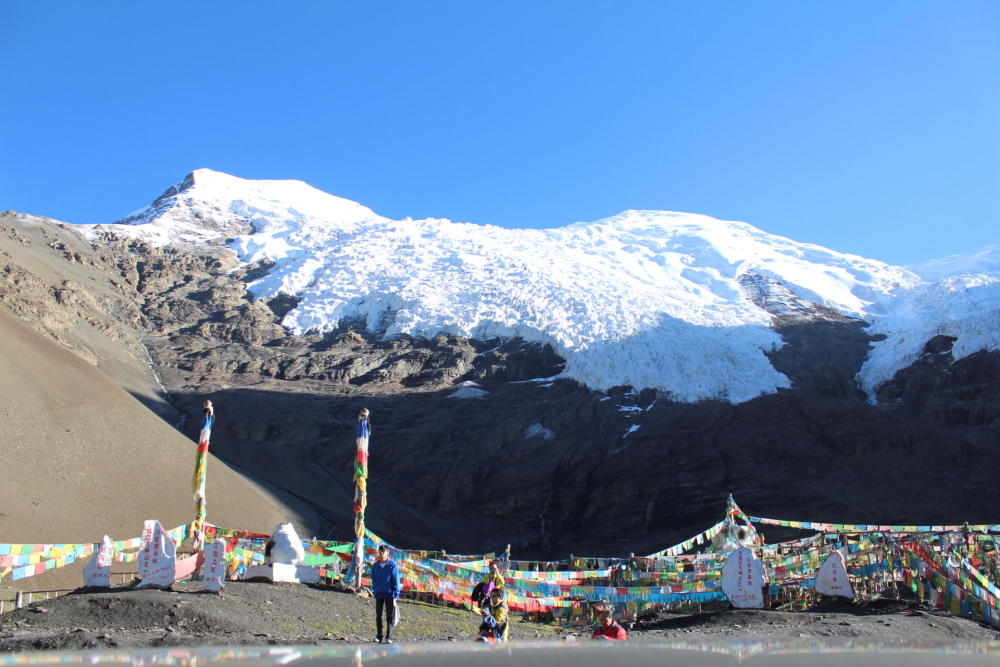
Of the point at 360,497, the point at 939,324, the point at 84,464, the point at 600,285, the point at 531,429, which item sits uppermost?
the point at 600,285

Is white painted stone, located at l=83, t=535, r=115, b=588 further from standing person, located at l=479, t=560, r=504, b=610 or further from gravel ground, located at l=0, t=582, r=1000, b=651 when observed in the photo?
standing person, located at l=479, t=560, r=504, b=610

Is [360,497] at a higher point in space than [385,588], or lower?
higher

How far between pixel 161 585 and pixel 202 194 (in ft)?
388

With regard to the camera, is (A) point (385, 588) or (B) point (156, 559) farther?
(B) point (156, 559)

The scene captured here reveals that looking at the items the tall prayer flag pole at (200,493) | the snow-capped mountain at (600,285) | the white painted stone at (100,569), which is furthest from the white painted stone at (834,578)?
the snow-capped mountain at (600,285)

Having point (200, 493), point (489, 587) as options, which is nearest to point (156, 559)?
point (200, 493)

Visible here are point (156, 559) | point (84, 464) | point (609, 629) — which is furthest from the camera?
point (84, 464)

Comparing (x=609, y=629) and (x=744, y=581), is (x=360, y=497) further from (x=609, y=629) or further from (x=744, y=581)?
(x=744, y=581)

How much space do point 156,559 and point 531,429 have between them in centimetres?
5486

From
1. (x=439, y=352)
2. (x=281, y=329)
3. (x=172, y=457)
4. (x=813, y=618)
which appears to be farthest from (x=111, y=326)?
(x=813, y=618)

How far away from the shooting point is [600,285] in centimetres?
9456

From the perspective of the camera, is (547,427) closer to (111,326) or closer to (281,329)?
(281,329)

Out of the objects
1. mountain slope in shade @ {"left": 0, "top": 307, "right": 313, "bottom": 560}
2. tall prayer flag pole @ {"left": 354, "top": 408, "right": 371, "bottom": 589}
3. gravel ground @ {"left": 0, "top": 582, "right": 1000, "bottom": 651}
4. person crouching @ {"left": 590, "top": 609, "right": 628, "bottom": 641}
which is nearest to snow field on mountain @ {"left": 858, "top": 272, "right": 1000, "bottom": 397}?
mountain slope in shade @ {"left": 0, "top": 307, "right": 313, "bottom": 560}

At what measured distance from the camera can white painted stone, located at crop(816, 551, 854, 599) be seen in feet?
71.5
